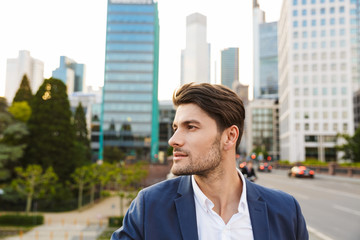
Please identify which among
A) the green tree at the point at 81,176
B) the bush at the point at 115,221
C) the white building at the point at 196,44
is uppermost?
the white building at the point at 196,44

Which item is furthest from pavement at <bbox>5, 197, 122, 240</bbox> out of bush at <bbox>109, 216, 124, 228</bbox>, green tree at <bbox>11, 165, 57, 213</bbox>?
green tree at <bbox>11, 165, 57, 213</bbox>

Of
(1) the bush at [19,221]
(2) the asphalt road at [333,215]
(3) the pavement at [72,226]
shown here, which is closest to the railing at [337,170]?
(2) the asphalt road at [333,215]

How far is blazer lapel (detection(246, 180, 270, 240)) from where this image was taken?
1.56m

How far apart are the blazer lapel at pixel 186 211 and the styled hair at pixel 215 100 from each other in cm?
38

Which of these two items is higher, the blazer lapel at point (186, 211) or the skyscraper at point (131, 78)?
the skyscraper at point (131, 78)

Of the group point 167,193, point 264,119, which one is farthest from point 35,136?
point 264,119

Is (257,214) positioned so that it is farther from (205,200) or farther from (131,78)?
(131,78)

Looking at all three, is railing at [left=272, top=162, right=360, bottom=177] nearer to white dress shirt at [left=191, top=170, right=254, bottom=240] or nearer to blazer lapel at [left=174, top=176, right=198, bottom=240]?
white dress shirt at [left=191, top=170, right=254, bottom=240]

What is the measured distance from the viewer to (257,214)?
1624mm

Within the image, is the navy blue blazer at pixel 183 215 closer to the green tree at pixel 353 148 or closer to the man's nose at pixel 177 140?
the man's nose at pixel 177 140

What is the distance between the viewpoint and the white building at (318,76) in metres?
67.8

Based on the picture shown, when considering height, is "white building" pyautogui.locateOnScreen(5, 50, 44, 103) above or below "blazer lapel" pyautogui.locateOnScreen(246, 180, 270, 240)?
above

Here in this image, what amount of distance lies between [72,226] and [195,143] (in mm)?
23720

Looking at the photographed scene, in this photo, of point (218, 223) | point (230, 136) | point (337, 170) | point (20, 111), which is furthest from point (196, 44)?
point (218, 223)
